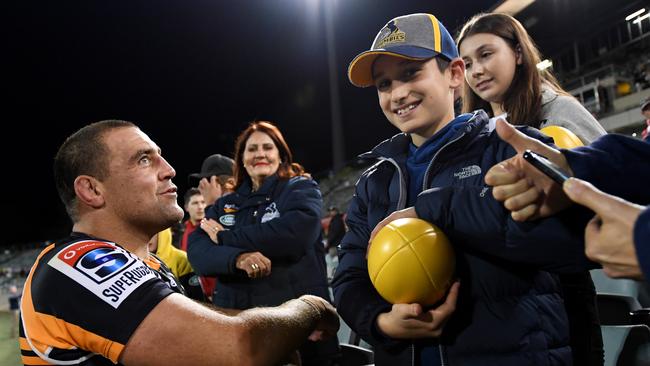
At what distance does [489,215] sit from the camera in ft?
4.43

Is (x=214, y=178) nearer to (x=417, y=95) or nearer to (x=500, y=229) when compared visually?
(x=417, y=95)

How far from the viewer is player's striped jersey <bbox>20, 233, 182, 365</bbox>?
1.52 meters

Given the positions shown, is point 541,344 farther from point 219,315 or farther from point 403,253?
point 219,315

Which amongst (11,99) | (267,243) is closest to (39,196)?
(11,99)

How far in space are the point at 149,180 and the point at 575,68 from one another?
22040 millimetres

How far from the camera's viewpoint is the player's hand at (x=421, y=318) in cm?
138

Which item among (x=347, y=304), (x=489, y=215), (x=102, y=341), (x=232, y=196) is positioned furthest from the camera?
(x=232, y=196)

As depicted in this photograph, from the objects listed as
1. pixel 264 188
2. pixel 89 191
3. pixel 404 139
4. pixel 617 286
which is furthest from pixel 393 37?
pixel 617 286

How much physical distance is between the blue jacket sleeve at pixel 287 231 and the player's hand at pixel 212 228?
5 centimetres

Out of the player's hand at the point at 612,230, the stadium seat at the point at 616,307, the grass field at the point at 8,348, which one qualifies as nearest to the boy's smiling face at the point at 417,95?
the player's hand at the point at 612,230

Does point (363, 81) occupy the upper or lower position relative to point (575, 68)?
lower

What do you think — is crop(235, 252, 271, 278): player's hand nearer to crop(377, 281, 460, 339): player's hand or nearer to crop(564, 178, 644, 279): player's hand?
crop(377, 281, 460, 339): player's hand

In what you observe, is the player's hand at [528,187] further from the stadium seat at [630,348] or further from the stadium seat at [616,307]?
the stadium seat at [616,307]

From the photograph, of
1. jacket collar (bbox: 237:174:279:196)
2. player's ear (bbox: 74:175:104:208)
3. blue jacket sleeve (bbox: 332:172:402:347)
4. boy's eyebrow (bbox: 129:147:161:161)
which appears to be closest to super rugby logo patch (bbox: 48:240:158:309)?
player's ear (bbox: 74:175:104:208)
